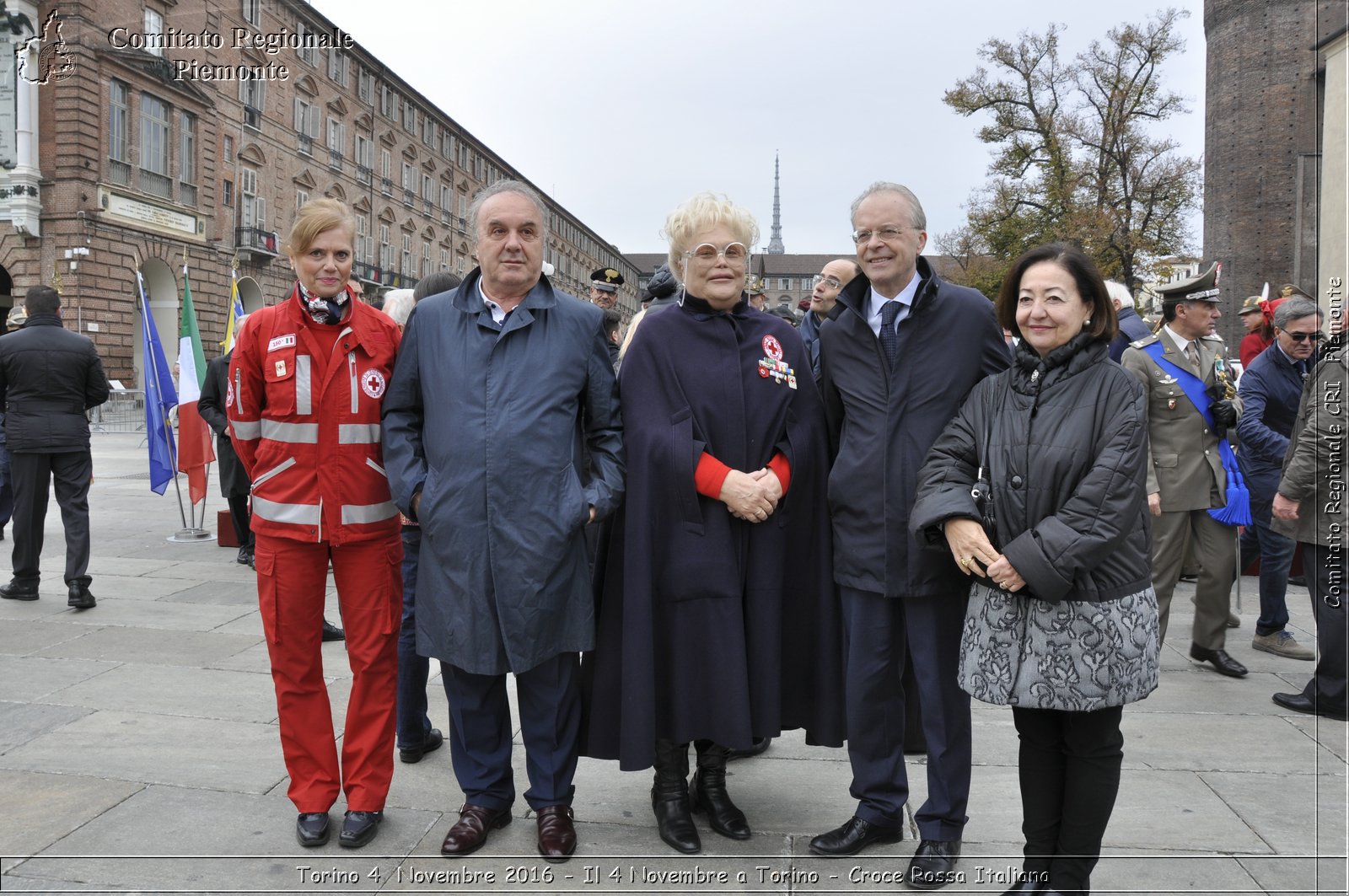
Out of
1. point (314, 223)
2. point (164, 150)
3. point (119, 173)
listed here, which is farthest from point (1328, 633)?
point (164, 150)

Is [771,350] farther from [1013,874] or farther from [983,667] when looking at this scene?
[1013,874]

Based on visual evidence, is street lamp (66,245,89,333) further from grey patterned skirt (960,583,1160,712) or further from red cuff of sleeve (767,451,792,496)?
grey patterned skirt (960,583,1160,712)

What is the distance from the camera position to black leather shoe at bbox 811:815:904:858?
313cm

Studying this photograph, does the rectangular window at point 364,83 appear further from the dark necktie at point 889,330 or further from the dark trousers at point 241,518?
the dark necktie at point 889,330

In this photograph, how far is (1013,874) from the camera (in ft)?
9.73

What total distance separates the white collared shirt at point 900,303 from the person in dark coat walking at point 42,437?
19.5 ft

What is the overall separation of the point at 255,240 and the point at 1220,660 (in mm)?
36240

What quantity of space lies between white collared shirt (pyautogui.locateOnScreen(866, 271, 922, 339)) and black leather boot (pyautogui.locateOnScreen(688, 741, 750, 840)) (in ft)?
5.07

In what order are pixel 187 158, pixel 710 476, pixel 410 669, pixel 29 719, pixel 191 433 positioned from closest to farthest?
pixel 710 476 < pixel 410 669 < pixel 29 719 < pixel 191 433 < pixel 187 158

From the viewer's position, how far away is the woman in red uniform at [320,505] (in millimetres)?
3189

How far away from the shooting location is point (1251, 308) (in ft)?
24.6

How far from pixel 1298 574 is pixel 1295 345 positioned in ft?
12.2

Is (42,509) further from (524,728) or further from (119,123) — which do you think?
(119,123)

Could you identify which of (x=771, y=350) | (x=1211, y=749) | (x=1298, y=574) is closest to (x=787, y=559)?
(x=771, y=350)
